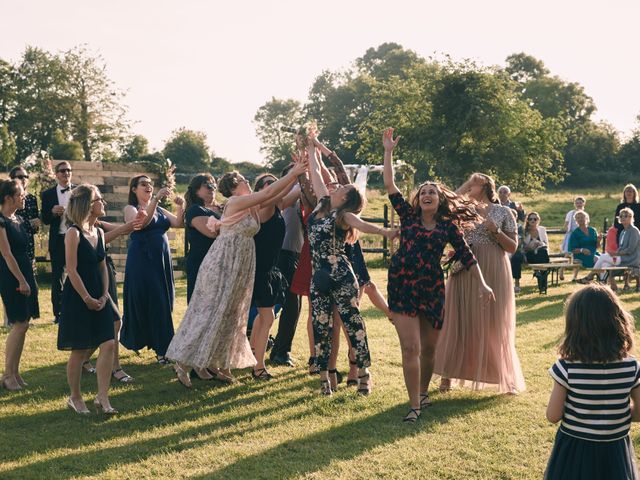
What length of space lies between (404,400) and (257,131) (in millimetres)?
77046

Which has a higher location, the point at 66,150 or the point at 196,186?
the point at 66,150

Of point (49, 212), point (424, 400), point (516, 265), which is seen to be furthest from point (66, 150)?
point (424, 400)

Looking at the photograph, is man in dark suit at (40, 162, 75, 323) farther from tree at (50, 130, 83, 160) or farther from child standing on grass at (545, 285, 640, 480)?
tree at (50, 130, 83, 160)

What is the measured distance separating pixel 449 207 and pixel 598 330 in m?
2.90

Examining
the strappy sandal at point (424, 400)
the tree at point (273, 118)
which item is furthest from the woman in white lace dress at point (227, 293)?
the tree at point (273, 118)

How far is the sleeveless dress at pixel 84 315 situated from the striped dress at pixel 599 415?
3.95 meters

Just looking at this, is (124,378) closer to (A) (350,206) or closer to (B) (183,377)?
(B) (183,377)

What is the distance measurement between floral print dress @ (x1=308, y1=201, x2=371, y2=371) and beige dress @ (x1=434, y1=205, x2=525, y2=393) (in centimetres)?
85

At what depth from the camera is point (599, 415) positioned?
10.5 feet

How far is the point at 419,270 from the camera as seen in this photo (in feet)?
19.2

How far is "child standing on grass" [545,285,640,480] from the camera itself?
3.14 m

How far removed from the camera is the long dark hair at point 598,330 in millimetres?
3137

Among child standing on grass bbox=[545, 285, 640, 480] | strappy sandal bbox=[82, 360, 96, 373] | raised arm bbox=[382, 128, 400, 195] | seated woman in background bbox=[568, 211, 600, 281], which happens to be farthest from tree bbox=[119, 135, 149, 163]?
child standing on grass bbox=[545, 285, 640, 480]

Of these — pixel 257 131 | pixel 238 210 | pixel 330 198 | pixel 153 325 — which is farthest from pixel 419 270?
pixel 257 131
